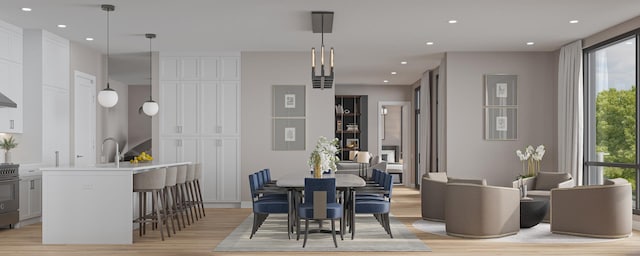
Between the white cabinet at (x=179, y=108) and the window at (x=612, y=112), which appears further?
the white cabinet at (x=179, y=108)

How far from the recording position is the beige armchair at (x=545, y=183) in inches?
340

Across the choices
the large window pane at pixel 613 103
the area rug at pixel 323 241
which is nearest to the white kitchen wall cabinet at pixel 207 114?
the area rug at pixel 323 241

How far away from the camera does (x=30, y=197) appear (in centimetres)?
852

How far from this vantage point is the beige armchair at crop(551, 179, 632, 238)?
711 centimetres

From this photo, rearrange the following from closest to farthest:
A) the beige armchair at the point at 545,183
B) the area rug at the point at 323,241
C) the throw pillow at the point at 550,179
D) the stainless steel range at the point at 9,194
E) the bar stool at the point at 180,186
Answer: the area rug at the point at 323,241
the stainless steel range at the point at 9,194
the bar stool at the point at 180,186
the beige armchair at the point at 545,183
the throw pillow at the point at 550,179

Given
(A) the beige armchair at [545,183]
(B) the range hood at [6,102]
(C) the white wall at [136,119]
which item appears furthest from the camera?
(C) the white wall at [136,119]

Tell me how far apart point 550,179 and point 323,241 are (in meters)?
4.00

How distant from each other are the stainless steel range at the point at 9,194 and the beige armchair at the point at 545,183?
6630mm

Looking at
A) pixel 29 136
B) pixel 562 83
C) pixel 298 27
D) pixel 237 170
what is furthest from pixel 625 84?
pixel 29 136

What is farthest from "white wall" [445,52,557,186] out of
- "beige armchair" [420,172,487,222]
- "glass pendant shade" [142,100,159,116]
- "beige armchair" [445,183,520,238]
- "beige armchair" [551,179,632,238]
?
"glass pendant shade" [142,100,159,116]

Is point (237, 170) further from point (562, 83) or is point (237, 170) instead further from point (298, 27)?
point (562, 83)

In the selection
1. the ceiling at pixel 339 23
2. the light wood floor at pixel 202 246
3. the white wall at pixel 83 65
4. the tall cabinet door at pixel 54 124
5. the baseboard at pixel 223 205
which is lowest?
the baseboard at pixel 223 205

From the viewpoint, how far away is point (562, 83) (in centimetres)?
1000

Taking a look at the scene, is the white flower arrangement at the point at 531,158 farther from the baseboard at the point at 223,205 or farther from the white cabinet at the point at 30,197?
the white cabinet at the point at 30,197
